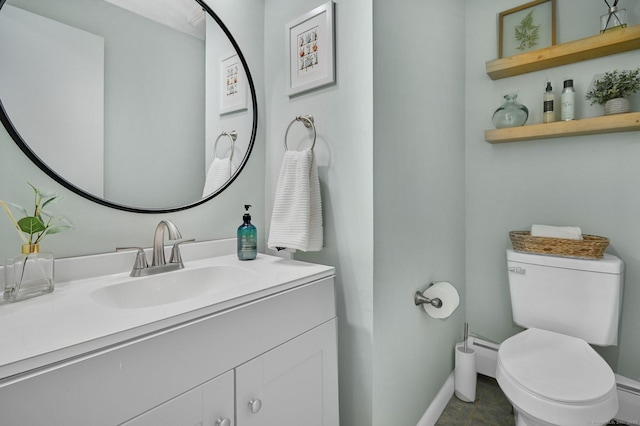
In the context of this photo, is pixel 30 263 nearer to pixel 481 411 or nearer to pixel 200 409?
pixel 200 409

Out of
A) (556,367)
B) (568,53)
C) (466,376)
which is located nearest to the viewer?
(556,367)

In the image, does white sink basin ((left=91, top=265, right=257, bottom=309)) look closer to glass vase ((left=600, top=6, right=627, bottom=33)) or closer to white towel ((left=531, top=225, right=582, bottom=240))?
white towel ((left=531, top=225, right=582, bottom=240))

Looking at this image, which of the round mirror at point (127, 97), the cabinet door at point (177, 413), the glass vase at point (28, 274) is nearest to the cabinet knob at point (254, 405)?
the cabinet door at point (177, 413)

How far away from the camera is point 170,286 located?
3.16 feet

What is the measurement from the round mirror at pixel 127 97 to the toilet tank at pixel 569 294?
4.95 feet

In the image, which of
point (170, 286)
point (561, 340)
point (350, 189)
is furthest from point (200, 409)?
point (561, 340)

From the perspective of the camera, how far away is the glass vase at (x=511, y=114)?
5.26ft

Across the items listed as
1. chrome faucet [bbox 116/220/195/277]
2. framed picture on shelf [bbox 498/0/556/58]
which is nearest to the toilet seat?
chrome faucet [bbox 116/220/195/277]

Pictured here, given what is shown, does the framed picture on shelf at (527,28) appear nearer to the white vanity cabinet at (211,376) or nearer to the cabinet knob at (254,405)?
the white vanity cabinet at (211,376)

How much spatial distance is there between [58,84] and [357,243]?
1.07 m

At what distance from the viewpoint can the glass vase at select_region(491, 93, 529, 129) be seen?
1.60 m

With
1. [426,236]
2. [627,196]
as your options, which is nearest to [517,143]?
[627,196]

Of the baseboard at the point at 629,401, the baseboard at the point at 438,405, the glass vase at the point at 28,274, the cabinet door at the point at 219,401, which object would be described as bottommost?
the baseboard at the point at 438,405

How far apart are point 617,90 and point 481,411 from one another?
168 cm
